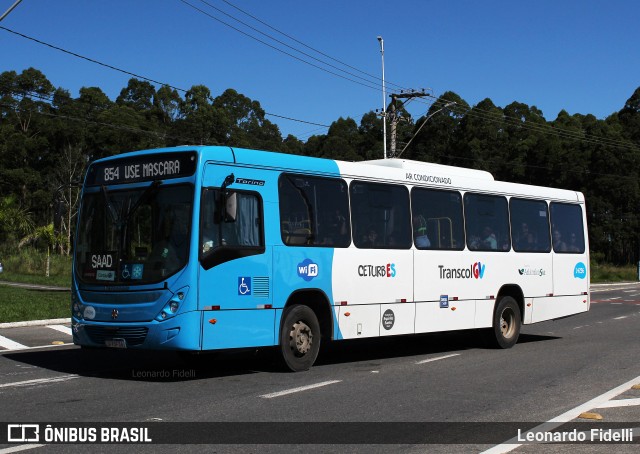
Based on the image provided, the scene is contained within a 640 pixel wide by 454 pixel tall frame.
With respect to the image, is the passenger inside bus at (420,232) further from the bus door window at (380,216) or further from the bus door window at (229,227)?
the bus door window at (229,227)

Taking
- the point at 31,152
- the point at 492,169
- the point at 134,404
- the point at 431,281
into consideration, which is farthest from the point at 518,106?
the point at 134,404

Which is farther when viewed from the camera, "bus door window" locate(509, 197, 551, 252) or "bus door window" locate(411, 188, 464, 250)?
"bus door window" locate(509, 197, 551, 252)

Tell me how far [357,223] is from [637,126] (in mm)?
80036

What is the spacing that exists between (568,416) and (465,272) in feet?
23.2

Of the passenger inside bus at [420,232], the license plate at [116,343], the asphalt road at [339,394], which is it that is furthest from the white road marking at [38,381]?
the passenger inside bus at [420,232]

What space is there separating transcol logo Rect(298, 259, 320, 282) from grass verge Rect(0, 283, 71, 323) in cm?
1028

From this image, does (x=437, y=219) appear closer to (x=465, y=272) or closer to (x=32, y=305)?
(x=465, y=272)

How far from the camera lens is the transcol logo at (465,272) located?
15266 mm

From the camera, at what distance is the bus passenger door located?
11.1 meters

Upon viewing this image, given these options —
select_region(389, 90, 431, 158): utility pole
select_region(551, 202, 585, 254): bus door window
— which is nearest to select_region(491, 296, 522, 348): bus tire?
select_region(551, 202, 585, 254): bus door window

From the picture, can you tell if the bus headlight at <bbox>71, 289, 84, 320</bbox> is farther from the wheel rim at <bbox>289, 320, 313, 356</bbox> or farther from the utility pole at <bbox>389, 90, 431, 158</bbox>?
the utility pole at <bbox>389, 90, 431, 158</bbox>

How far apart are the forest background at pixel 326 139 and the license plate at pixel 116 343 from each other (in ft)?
134

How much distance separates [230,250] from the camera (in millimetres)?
11375

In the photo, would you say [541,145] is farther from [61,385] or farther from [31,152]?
[61,385]
